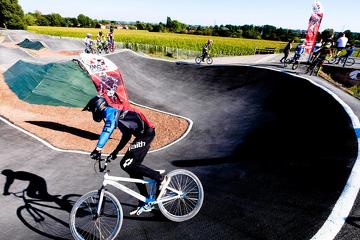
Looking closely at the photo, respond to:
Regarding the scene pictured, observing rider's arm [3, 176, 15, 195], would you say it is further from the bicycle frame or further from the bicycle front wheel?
the bicycle frame

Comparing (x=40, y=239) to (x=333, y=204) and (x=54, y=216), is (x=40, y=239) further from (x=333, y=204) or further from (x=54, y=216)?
(x=333, y=204)

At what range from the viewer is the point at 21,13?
97750 millimetres

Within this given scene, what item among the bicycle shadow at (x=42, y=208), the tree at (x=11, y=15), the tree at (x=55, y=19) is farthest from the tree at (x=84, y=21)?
the bicycle shadow at (x=42, y=208)

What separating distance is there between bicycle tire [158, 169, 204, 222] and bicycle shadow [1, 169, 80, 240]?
2.22 metres

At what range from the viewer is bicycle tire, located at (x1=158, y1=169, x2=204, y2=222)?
17.3 feet

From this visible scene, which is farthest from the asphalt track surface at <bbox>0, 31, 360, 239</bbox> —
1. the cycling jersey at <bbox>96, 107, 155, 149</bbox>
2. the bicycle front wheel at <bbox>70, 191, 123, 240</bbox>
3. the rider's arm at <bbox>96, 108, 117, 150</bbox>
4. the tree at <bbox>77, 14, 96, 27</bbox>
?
the tree at <bbox>77, 14, 96, 27</bbox>

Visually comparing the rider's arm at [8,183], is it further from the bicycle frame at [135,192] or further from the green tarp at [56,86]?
the green tarp at [56,86]

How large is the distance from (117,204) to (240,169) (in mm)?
4189

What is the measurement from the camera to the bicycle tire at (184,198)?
5281mm

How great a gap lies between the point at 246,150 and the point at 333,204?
4754mm

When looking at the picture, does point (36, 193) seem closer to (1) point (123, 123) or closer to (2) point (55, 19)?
(1) point (123, 123)

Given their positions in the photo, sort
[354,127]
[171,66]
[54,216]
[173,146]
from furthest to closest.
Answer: [171,66]
[173,146]
[354,127]
[54,216]

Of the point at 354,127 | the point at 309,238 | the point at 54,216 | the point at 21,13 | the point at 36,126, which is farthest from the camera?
the point at 21,13

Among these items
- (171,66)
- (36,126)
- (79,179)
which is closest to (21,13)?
(171,66)
